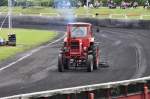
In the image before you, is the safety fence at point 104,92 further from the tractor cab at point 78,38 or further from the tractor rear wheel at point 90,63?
the tractor cab at point 78,38

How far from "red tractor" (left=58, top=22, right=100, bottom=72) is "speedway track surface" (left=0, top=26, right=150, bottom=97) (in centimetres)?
47

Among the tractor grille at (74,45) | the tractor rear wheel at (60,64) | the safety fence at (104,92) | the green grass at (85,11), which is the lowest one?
the green grass at (85,11)

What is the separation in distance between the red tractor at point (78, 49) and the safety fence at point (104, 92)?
9381 millimetres

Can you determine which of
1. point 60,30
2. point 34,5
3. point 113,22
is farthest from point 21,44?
point 34,5

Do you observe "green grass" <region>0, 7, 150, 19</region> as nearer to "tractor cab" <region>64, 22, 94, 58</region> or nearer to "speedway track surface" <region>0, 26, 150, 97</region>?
"speedway track surface" <region>0, 26, 150, 97</region>

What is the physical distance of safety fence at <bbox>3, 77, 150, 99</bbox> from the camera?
11.4 metres

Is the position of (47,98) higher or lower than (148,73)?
higher

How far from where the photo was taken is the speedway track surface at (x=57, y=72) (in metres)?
19.5

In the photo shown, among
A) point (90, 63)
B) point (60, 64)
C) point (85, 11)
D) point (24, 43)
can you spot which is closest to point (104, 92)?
point (90, 63)

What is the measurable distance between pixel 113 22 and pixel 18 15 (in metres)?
14.2

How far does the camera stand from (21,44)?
118ft

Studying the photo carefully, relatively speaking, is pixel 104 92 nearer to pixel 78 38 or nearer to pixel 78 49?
pixel 78 49

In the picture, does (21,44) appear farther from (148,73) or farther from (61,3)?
(61,3)

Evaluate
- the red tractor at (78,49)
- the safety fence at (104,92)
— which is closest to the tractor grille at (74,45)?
the red tractor at (78,49)
